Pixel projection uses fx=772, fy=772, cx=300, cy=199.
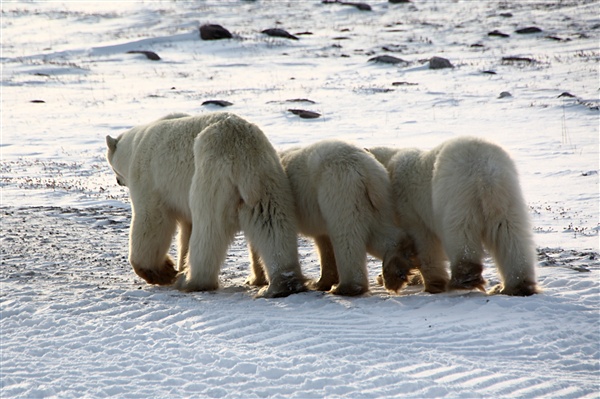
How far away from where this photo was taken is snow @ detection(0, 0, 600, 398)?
514 centimetres

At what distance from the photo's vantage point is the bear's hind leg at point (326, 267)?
7352mm

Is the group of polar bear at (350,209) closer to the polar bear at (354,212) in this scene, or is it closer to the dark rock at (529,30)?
the polar bear at (354,212)

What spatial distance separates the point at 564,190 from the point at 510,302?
18.0 ft

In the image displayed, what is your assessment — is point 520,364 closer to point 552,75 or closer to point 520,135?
Answer: point 520,135

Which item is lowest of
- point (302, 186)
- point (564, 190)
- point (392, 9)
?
point (564, 190)

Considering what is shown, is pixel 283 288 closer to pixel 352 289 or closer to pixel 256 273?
pixel 352 289

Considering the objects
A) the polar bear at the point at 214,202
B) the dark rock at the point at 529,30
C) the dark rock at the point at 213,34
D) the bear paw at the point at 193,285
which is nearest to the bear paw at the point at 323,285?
the polar bear at the point at 214,202

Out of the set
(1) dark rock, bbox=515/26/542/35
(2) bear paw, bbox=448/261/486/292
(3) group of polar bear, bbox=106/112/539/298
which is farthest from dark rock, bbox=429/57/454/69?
(2) bear paw, bbox=448/261/486/292

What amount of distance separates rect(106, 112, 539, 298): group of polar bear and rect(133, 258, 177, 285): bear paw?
440 millimetres

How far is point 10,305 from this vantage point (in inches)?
270

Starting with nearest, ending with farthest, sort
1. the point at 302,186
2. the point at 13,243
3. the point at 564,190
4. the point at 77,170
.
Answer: the point at 302,186, the point at 13,243, the point at 564,190, the point at 77,170

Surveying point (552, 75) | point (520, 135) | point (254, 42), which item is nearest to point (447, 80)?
point (552, 75)

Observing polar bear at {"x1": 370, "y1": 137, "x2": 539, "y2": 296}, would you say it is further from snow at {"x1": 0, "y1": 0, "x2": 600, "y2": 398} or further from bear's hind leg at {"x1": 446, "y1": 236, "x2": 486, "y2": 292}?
snow at {"x1": 0, "y1": 0, "x2": 600, "y2": 398}

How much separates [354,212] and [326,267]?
84 centimetres
